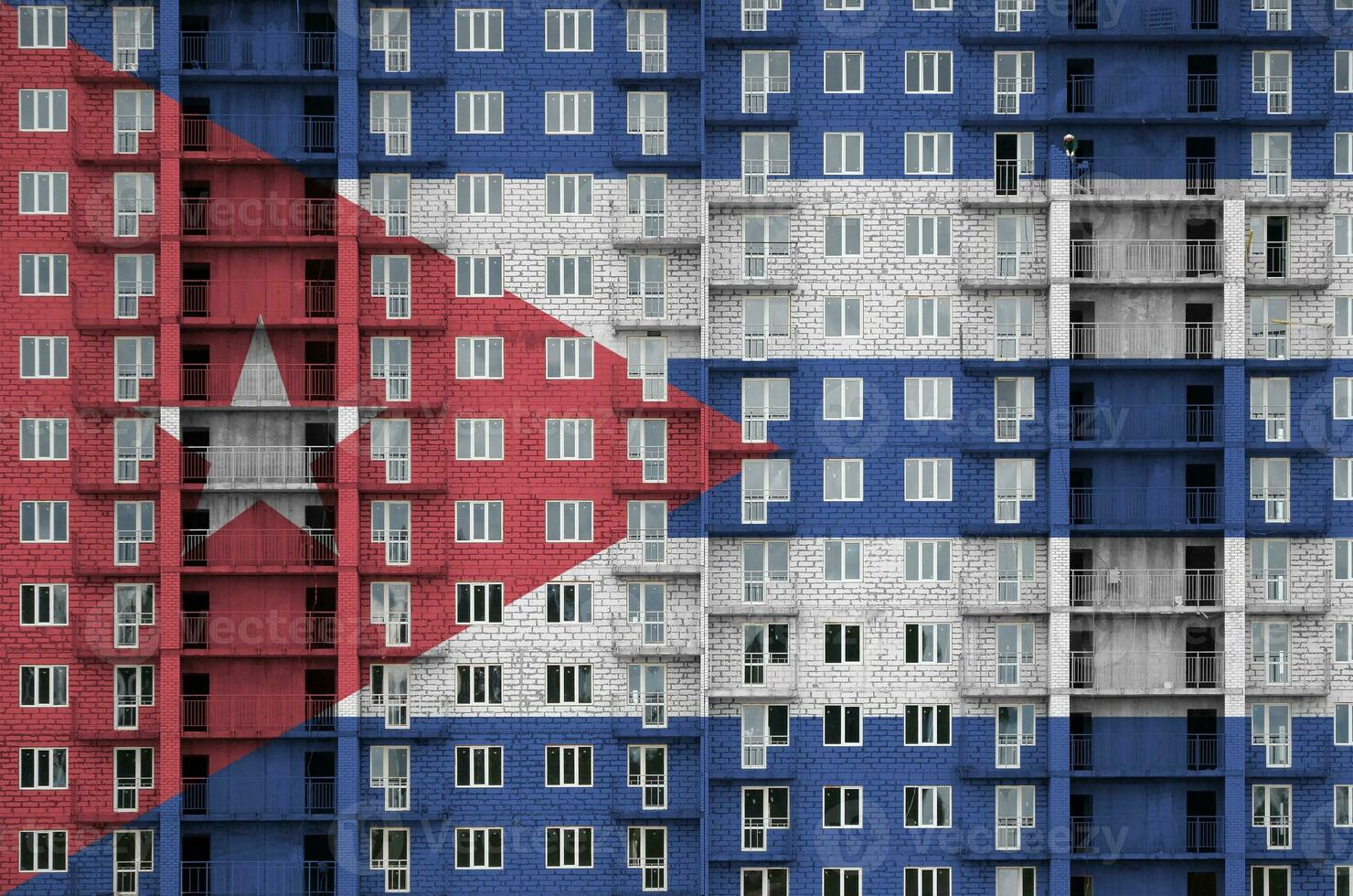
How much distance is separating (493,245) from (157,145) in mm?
13106

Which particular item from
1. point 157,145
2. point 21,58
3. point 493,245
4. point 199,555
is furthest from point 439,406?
point 21,58

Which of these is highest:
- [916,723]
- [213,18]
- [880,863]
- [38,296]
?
[213,18]

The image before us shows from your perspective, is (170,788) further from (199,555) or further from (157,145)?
(157,145)

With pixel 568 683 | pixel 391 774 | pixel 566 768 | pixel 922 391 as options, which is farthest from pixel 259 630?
pixel 922 391

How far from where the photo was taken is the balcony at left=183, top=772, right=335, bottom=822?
5659cm

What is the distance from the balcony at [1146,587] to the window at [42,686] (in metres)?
38.1

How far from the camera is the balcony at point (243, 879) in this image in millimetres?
56469

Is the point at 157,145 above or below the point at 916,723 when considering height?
above

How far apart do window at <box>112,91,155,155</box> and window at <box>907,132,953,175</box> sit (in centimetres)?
2877

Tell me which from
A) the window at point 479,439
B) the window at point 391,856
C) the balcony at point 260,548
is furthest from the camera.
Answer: the window at point 479,439

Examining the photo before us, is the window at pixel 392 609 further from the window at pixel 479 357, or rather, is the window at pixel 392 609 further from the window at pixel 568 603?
the window at pixel 479 357

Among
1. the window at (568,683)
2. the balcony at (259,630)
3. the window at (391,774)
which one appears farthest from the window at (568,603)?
the balcony at (259,630)

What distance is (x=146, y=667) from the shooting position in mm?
57125

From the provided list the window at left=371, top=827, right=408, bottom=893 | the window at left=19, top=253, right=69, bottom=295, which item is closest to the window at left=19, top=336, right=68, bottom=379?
the window at left=19, top=253, right=69, bottom=295
